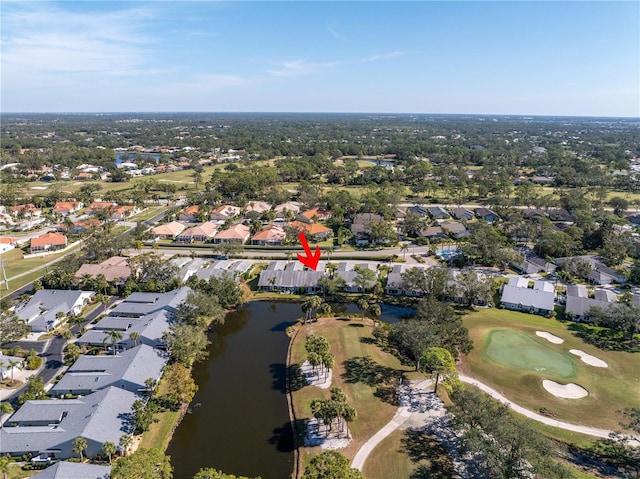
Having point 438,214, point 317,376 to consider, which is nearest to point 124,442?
point 317,376

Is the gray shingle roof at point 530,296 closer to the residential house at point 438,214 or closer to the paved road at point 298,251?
the paved road at point 298,251

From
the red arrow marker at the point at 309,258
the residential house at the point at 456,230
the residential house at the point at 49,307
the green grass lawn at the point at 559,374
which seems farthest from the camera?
the residential house at the point at 456,230

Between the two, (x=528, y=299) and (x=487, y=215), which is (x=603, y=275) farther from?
(x=487, y=215)

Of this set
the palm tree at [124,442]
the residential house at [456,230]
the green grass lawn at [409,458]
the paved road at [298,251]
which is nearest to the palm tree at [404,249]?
the paved road at [298,251]

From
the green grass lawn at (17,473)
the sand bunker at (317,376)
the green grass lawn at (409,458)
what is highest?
the sand bunker at (317,376)

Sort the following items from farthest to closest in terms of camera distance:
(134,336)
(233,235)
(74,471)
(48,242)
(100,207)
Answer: (100,207), (233,235), (48,242), (134,336), (74,471)

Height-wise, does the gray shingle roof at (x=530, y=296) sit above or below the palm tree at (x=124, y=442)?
above
